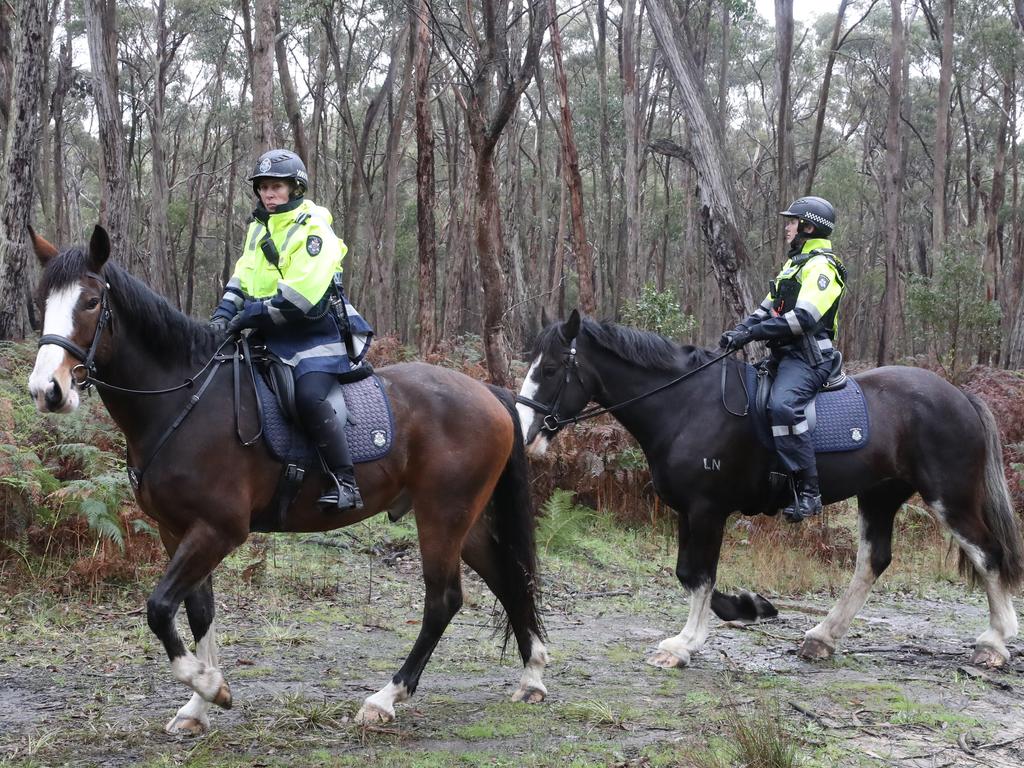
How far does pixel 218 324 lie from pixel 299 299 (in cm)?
62

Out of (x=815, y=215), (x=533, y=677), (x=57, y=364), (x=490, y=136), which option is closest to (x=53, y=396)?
(x=57, y=364)

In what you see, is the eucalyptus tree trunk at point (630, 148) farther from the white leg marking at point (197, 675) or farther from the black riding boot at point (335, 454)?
the white leg marking at point (197, 675)

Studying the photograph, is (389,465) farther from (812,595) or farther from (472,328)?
(472,328)

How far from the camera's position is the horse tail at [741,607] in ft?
23.1

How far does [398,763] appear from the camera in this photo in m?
4.38

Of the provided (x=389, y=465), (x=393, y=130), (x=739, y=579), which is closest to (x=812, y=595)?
(x=739, y=579)

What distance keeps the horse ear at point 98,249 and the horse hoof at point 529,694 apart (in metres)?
3.18

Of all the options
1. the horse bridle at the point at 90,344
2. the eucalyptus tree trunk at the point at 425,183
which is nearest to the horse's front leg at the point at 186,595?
the horse bridle at the point at 90,344

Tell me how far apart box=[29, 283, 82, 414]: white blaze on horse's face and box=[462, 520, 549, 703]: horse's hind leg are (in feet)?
8.16

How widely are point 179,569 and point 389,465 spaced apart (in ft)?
4.18

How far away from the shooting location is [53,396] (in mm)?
4066

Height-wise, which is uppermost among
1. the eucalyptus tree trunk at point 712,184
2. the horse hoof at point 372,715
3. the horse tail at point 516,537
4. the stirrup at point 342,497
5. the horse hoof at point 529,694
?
the eucalyptus tree trunk at point 712,184

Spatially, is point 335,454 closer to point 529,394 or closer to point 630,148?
point 529,394

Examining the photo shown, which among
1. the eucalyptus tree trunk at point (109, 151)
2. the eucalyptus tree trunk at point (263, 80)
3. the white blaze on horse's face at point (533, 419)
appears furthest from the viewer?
the eucalyptus tree trunk at point (109, 151)
